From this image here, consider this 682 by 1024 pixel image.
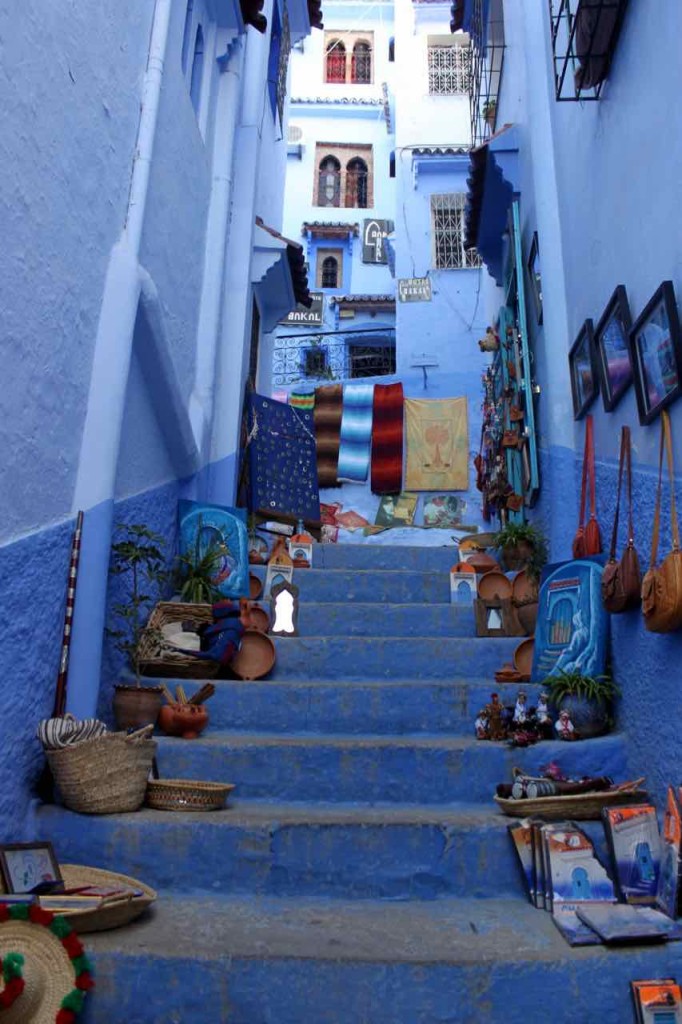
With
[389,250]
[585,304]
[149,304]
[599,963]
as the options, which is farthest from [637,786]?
[389,250]

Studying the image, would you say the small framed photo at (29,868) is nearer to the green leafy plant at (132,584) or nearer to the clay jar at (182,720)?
the clay jar at (182,720)

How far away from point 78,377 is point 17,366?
28.0 inches

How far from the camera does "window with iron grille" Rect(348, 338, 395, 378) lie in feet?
55.2

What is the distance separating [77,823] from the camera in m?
3.18

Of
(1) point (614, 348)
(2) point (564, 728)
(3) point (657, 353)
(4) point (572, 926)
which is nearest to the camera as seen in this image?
(4) point (572, 926)

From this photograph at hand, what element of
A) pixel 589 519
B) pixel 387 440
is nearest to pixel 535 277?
pixel 589 519

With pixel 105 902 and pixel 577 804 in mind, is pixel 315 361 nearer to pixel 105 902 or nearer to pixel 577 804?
pixel 577 804

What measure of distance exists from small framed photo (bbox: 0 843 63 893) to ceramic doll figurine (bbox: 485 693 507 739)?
2023mm

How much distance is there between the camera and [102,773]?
322 centimetres

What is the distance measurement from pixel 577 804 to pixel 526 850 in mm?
286

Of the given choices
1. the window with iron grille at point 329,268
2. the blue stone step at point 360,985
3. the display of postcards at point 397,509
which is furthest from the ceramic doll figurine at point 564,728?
the window with iron grille at point 329,268

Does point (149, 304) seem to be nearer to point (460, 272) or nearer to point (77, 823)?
point (77, 823)

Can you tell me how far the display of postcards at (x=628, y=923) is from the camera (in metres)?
2.59

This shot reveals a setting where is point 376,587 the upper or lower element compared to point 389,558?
lower
